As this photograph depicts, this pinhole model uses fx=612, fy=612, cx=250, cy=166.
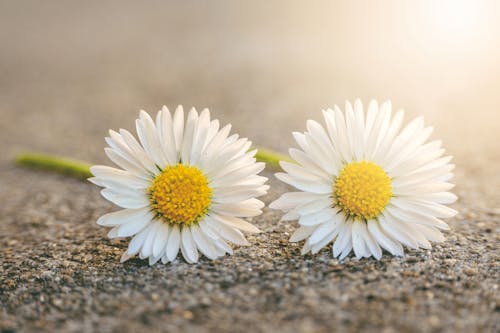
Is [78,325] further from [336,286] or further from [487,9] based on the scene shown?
[487,9]

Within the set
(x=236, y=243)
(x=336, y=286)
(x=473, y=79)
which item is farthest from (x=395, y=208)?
(x=473, y=79)

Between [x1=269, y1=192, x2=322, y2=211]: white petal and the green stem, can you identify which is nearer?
[x1=269, y1=192, x2=322, y2=211]: white petal

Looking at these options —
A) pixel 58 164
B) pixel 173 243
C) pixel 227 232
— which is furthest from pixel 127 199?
pixel 58 164

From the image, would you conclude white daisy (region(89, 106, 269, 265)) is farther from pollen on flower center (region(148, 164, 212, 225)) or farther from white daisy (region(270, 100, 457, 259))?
white daisy (region(270, 100, 457, 259))

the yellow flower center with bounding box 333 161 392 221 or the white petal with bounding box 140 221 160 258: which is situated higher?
the yellow flower center with bounding box 333 161 392 221

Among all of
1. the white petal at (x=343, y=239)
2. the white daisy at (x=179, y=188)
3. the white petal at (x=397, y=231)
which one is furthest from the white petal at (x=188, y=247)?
the white petal at (x=397, y=231)

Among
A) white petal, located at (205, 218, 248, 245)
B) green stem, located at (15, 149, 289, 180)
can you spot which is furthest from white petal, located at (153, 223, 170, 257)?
green stem, located at (15, 149, 289, 180)

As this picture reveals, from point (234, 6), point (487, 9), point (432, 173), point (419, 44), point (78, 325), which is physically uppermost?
point (234, 6)

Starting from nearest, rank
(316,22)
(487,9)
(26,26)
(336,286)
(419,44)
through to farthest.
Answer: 1. (336,286)
2. (419,44)
3. (487,9)
4. (316,22)
5. (26,26)
